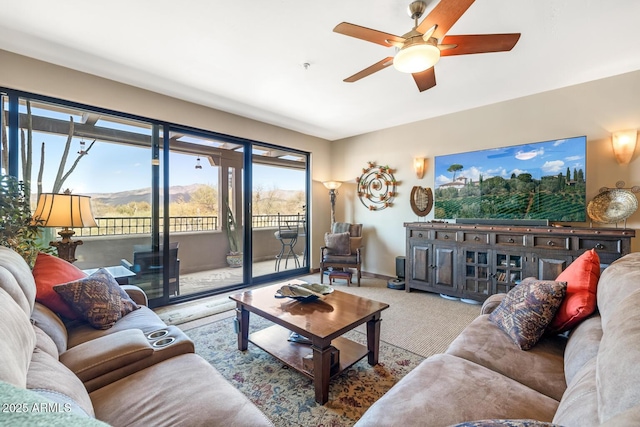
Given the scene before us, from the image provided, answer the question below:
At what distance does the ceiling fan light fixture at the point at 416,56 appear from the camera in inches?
69.3

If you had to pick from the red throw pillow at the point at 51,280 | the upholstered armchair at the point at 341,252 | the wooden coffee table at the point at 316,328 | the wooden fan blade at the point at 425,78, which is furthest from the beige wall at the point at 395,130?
the wooden coffee table at the point at 316,328

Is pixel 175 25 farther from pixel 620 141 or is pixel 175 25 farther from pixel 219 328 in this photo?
pixel 620 141

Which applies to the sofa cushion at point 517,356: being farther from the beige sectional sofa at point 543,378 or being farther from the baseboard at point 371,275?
the baseboard at point 371,275

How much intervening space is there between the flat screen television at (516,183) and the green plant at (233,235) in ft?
10.2

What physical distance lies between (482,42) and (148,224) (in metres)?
3.79

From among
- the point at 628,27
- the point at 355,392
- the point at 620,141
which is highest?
the point at 628,27

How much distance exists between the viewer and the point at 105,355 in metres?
1.23

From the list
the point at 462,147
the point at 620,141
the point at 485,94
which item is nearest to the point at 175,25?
the point at 485,94

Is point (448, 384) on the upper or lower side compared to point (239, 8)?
lower

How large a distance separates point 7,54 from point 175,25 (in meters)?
1.72

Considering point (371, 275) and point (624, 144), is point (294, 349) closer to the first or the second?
point (371, 275)

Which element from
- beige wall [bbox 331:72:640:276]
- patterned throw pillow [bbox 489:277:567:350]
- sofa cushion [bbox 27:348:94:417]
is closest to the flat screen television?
beige wall [bbox 331:72:640:276]

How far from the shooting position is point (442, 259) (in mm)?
3652

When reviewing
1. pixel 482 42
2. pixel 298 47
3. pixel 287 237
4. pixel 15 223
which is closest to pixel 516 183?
pixel 482 42
